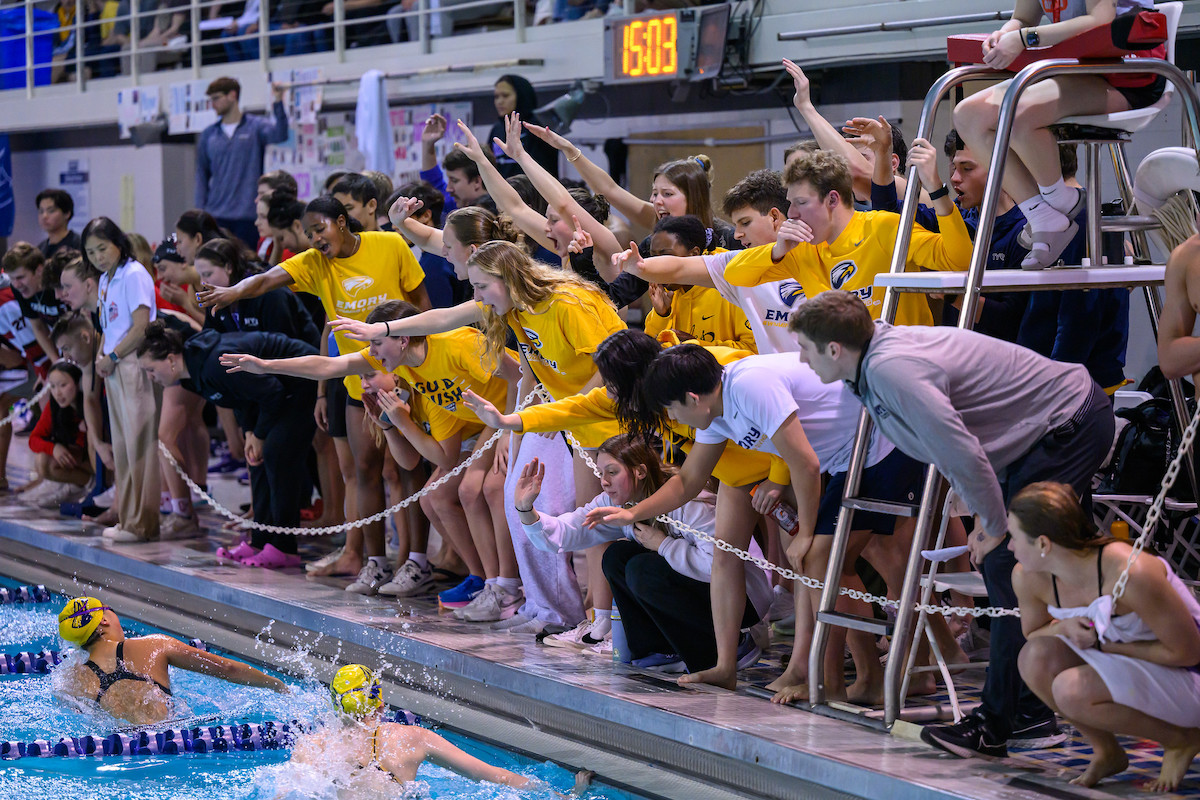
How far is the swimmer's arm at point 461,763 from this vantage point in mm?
4316

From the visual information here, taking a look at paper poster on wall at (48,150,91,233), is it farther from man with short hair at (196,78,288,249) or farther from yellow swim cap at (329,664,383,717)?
yellow swim cap at (329,664,383,717)

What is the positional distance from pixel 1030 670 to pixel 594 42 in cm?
685

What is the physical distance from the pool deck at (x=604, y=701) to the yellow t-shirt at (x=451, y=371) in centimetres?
102

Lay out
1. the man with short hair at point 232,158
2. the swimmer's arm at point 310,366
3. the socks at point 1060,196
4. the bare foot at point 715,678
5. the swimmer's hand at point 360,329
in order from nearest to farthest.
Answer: the socks at point 1060,196
the bare foot at point 715,678
the swimmer's hand at point 360,329
the swimmer's arm at point 310,366
the man with short hair at point 232,158

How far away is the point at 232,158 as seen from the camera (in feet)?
37.8

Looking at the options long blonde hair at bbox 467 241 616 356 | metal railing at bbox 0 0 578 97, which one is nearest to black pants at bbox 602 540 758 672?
long blonde hair at bbox 467 241 616 356

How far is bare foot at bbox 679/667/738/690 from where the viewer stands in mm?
4875

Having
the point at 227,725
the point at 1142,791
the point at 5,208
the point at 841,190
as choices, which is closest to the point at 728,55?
the point at 841,190

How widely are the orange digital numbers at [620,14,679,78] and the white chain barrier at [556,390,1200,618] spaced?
379 centimetres

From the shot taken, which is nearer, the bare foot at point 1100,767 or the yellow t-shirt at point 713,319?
the bare foot at point 1100,767

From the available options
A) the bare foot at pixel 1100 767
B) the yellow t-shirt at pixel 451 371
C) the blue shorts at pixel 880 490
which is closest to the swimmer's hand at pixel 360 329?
the yellow t-shirt at pixel 451 371

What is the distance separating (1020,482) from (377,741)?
85.8 inches

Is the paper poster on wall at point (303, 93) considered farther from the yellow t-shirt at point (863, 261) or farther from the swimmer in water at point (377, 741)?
the swimmer in water at point (377, 741)

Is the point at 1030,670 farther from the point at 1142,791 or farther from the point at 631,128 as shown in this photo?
the point at 631,128
